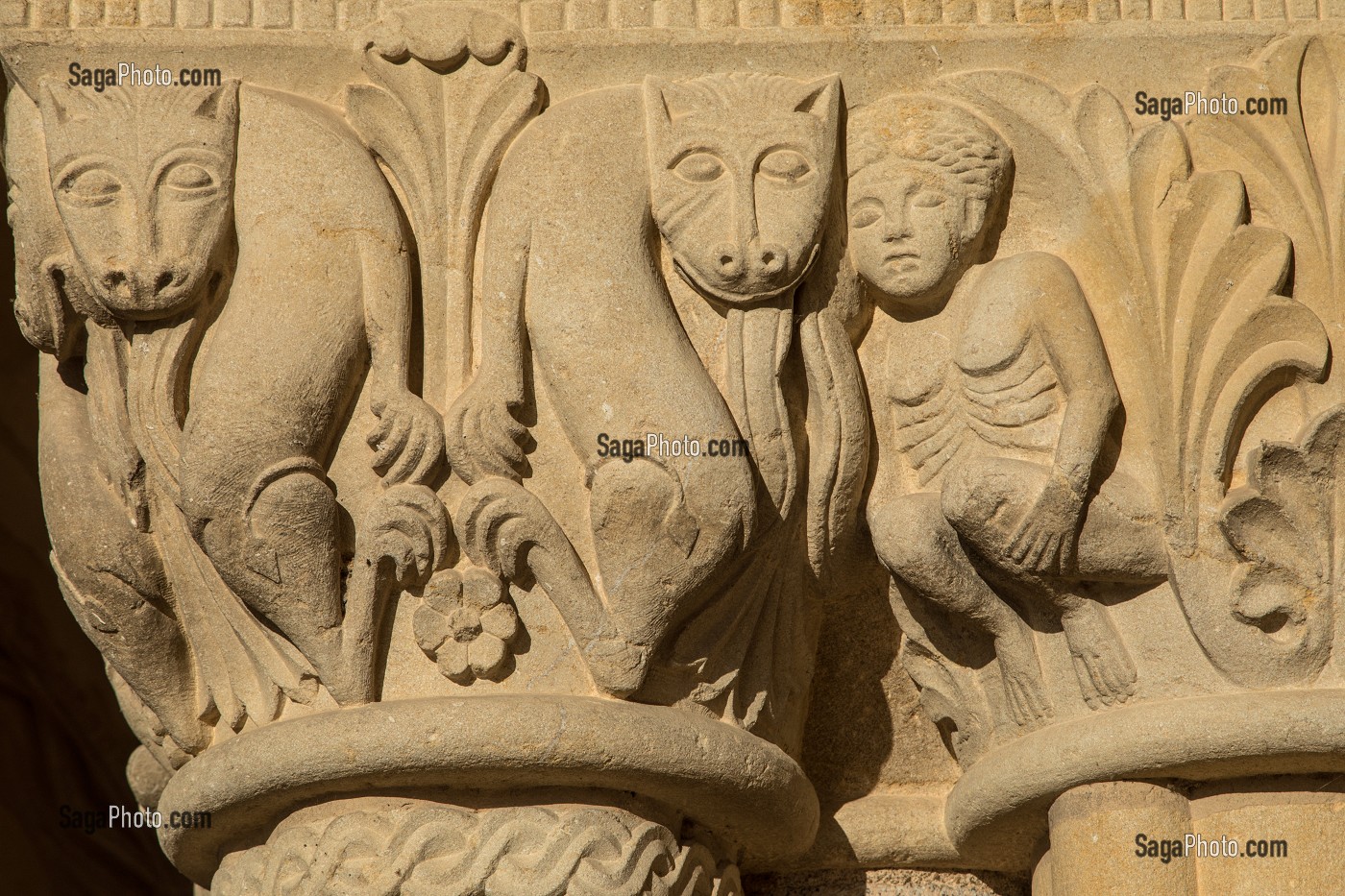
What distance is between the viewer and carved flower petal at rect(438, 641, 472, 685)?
92.4 inches

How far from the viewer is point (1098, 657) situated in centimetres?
243

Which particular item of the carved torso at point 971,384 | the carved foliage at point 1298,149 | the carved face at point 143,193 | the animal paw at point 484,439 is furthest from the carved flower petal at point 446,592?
the carved foliage at point 1298,149

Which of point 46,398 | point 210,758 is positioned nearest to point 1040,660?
point 210,758

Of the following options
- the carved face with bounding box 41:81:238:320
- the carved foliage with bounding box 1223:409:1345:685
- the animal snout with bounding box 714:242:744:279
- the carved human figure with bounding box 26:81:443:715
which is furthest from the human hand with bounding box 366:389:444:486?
the carved foliage with bounding box 1223:409:1345:685

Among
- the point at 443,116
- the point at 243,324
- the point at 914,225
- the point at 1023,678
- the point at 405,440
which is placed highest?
the point at 443,116

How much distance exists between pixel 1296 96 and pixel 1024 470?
58 centimetres

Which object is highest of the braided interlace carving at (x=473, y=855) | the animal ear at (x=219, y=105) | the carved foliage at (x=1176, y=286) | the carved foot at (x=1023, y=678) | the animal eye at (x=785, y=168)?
the animal ear at (x=219, y=105)

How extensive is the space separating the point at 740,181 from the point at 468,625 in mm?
608

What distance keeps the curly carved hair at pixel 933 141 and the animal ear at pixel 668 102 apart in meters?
0.20

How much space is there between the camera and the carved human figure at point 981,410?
7.85 ft

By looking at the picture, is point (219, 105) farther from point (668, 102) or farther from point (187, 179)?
point (668, 102)

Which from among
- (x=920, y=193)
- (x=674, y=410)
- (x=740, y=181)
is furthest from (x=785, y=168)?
(x=674, y=410)

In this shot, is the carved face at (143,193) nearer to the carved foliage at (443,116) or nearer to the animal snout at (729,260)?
the carved foliage at (443,116)

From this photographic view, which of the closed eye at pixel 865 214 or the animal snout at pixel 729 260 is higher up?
the closed eye at pixel 865 214
